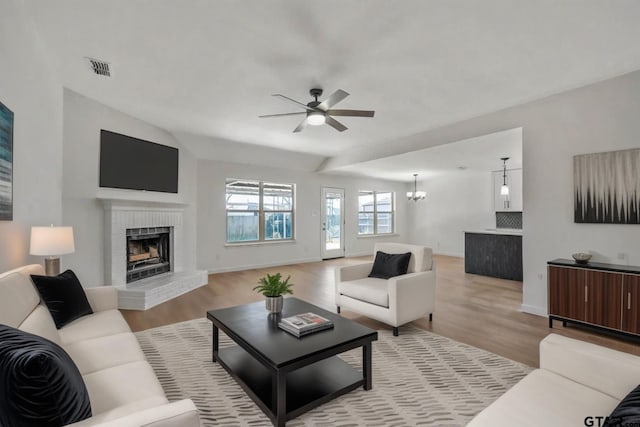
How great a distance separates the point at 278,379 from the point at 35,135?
10.1 ft

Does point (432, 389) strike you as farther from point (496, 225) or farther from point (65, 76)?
point (496, 225)

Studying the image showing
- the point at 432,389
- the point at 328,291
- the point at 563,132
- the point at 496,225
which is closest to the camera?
the point at 432,389

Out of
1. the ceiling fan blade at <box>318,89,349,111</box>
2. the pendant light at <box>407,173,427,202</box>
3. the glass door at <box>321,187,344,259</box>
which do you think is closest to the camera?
the ceiling fan blade at <box>318,89,349,111</box>

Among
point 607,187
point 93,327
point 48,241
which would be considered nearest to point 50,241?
point 48,241

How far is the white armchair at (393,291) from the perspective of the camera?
10.2 feet

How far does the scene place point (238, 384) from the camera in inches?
90.0

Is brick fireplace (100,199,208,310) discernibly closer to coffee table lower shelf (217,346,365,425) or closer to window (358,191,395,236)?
coffee table lower shelf (217,346,365,425)

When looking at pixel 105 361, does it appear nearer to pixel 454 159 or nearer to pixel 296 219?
pixel 296 219

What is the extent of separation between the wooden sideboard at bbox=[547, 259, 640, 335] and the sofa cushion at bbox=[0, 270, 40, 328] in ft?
14.9

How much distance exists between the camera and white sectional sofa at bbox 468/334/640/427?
123 cm

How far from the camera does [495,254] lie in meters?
6.00

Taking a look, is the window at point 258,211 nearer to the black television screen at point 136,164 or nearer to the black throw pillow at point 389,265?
the black television screen at point 136,164

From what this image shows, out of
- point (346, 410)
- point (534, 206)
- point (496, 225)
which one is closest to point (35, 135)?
point (346, 410)

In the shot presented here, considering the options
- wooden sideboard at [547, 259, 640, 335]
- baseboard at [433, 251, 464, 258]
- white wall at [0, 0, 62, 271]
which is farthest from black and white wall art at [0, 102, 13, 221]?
baseboard at [433, 251, 464, 258]
